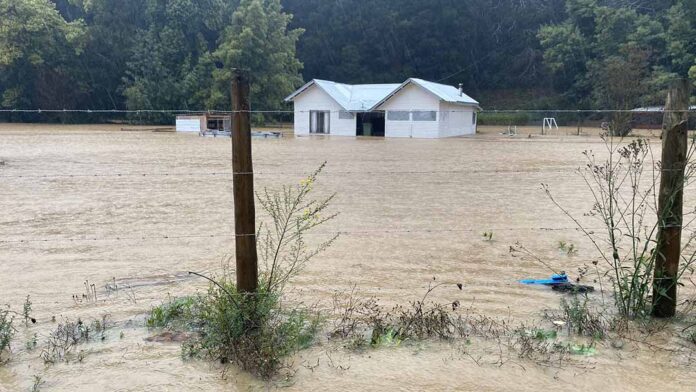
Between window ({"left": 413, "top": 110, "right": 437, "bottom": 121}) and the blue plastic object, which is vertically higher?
window ({"left": 413, "top": 110, "right": 437, "bottom": 121})

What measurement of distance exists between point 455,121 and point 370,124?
599 cm

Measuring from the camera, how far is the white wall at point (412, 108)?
1462 inches

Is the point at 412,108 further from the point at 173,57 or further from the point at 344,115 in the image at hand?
the point at 173,57

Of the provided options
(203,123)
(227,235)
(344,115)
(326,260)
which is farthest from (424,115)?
(326,260)

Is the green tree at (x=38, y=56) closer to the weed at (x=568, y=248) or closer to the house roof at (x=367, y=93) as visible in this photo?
the house roof at (x=367, y=93)

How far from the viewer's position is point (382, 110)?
127 ft

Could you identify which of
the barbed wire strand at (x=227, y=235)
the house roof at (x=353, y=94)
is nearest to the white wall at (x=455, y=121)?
the house roof at (x=353, y=94)

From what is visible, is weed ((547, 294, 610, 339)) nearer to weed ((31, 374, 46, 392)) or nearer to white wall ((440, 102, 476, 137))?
weed ((31, 374, 46, 392))

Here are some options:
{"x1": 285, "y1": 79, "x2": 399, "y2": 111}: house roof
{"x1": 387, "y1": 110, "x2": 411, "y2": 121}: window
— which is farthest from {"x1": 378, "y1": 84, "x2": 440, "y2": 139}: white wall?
{"x1": 285, "y1": 79, "x2": 399, "y2": 111}: house roof

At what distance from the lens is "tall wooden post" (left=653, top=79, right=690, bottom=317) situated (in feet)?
15.2

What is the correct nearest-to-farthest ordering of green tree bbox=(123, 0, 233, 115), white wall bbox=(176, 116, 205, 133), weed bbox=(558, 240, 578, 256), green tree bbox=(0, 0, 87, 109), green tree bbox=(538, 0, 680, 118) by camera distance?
weed bbox=(558, 240, 578, 256) → white wall bbox=(176, 116, 205, 133) → green tree bbox=(538, 0, 680, 118) → green tree bbox=(0, 0, 87, 109) → green tree bbox=(123, 0, 233, 115)

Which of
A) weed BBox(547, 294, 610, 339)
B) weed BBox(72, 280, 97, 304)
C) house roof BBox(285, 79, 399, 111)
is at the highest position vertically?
house roof BBox(285, 79, 399, 111)

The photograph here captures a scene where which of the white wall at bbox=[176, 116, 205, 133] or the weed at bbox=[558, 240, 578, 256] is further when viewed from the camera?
the white wall at bbox=[176, 116, 205, 133]

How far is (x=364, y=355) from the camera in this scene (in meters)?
4.32
